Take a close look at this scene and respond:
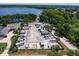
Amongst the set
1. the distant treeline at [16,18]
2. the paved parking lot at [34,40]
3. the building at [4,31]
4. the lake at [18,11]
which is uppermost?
the lake at [18,11]

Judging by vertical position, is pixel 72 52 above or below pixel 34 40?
below

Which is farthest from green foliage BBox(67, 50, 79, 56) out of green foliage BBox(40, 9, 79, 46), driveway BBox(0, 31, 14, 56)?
driveway BBox(0, 31, 14, 56)

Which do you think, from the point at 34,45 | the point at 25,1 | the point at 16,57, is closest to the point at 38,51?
the point at 34,45

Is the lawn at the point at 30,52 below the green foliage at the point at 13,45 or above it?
below

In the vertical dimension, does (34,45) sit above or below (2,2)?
below

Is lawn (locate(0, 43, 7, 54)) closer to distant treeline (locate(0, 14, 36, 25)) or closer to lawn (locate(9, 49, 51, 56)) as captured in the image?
lawn (locate(9, 49, 51, 56))

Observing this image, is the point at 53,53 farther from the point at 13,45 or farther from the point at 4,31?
the point at 4,31

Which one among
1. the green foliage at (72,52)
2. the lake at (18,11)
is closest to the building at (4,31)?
Result: the lake at (18,11)

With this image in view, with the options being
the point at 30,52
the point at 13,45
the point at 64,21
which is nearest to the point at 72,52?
the point at 64,21

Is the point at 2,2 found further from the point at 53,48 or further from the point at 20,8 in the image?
the point at 53,48

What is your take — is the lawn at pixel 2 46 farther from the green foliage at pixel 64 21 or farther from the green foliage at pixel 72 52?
the green foliage at pixel 72 52

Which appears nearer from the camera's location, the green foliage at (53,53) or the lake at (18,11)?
the green foliage at (53,53)
